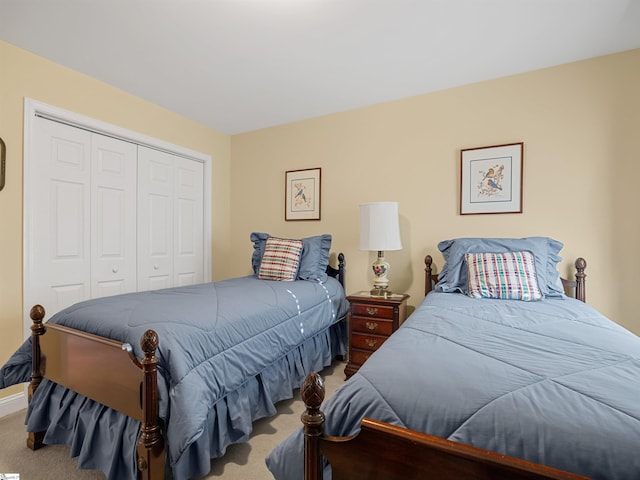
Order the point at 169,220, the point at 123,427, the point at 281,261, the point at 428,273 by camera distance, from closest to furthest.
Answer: the point at 123,427 → the point at 428,273 → the point at 281,261 → the point at 169,220

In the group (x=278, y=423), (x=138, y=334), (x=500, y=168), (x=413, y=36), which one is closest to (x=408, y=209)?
(x=500, y=168)

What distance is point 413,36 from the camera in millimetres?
1961

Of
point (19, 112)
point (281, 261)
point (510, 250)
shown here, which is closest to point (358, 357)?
point (281, 261)

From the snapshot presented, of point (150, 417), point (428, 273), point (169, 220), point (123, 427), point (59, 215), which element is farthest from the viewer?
point (169, 220)

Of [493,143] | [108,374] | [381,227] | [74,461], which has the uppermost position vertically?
[493,143]

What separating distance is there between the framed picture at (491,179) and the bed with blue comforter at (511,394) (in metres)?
1.34

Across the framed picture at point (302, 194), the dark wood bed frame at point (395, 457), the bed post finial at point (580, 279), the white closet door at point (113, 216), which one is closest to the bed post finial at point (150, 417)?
the dark wood bed frame at point (395, 457)

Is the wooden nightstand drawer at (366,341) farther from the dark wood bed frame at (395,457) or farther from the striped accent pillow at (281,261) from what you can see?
the dark wood bed frame at (395,457)

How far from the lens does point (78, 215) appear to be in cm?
242

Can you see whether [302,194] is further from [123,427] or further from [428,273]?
[123,427]

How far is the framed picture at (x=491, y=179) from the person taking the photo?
2400mm

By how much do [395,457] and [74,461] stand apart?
176 cm

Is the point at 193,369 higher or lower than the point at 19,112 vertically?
lower

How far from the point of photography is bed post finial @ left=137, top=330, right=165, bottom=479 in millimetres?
1201
